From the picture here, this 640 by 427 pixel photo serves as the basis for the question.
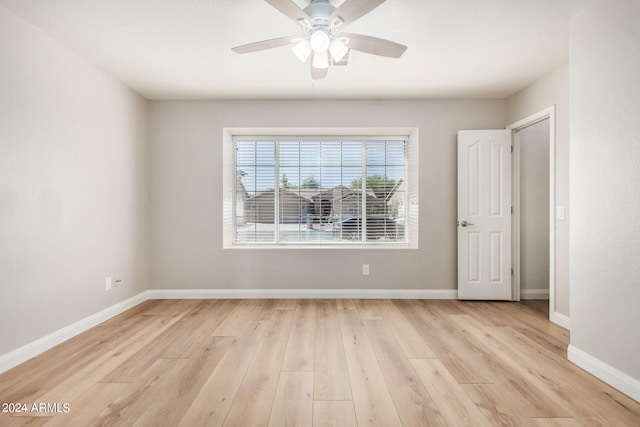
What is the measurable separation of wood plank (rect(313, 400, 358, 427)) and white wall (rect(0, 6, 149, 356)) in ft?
7.36

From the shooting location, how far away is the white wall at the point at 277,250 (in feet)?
13.5

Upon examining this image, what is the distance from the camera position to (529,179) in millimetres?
4125

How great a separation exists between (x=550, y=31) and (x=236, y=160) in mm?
3552

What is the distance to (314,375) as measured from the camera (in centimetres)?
216

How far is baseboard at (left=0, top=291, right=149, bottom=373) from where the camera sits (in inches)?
90.0

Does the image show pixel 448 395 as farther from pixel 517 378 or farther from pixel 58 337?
pixel 58 337

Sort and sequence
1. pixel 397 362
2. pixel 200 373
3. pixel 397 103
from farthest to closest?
pixel 397 103
pixel 397 362
pixel 200 373

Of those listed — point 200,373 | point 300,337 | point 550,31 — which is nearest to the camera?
point 200,373

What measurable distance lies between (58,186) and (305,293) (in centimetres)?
275

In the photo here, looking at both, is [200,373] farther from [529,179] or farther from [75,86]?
[529,179]

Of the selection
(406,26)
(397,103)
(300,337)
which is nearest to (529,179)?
(397,103)

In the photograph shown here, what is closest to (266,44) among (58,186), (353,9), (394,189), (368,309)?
(353,9)

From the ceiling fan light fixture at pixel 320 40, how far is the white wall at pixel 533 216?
323cm

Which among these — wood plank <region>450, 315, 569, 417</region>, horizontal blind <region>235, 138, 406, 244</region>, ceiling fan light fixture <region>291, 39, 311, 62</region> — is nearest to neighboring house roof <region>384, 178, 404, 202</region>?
horizontal blind <region>235, 138, 406, 244</region>
